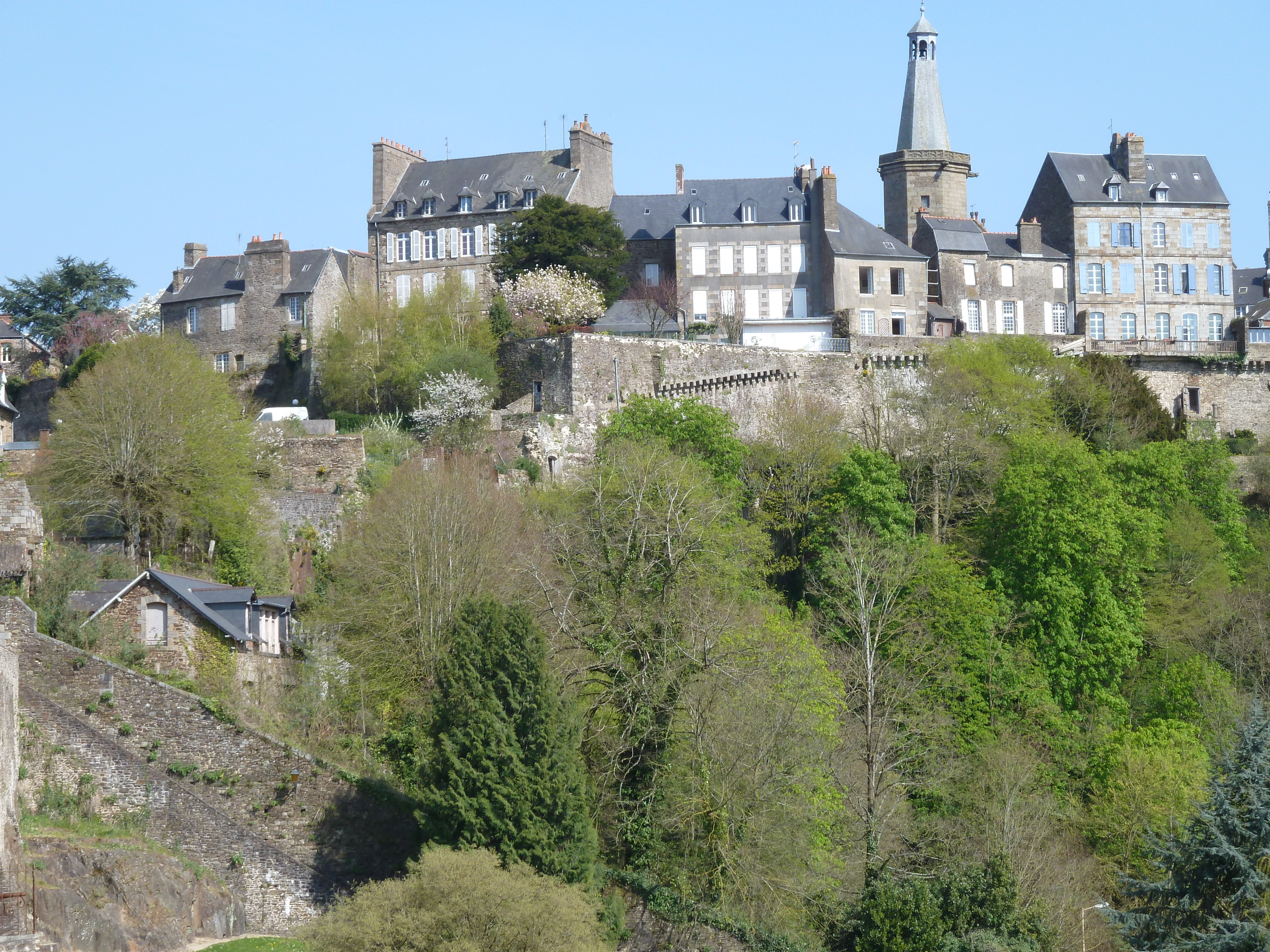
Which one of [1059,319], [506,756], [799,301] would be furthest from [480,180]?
[506,756]

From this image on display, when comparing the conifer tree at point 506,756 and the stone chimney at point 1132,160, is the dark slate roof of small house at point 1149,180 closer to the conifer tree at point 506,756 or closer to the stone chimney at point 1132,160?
the stone chimney at point 1132,160

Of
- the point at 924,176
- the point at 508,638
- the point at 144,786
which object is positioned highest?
the point at 924,176

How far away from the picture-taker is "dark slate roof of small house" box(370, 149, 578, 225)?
56.0 meters

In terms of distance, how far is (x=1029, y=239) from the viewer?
54625 mm

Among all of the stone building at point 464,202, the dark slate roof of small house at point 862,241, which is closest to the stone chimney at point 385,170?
the stone building at point 464,202

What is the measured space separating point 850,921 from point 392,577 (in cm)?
1004

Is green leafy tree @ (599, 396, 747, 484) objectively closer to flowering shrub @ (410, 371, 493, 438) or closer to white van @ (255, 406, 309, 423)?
flowering shrub @ (410, 371, 493, 438)

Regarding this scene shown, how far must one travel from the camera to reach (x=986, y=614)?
35156 millimetres

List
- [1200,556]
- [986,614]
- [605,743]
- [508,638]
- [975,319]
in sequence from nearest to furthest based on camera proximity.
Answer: [508,638] → [605,743] → [986,614] → [1200,556] → [975,319]

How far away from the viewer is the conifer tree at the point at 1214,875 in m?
22.1

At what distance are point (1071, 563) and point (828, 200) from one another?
60.8 ft

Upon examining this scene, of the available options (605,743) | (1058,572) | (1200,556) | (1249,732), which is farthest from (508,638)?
(1200,556)

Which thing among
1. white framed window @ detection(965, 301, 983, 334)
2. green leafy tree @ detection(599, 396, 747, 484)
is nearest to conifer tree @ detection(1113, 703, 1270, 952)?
green leafy tree @ detection(599, 396, 747, 484)

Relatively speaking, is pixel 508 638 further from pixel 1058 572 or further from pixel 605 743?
pixel 1058 572
